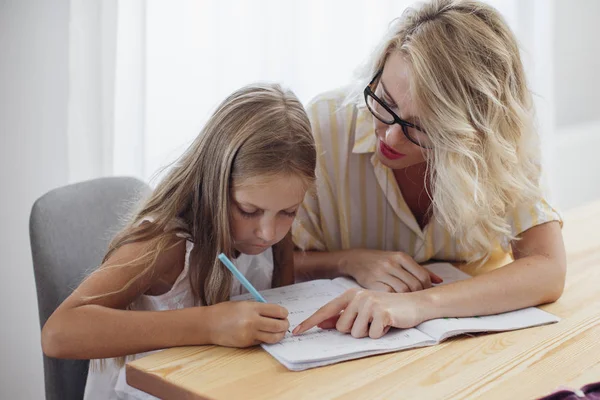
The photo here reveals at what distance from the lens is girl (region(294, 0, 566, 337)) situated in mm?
1333

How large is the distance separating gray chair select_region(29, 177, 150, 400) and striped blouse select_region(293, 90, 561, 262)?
1.22 feet

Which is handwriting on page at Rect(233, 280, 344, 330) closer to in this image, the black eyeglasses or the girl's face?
the girl's face

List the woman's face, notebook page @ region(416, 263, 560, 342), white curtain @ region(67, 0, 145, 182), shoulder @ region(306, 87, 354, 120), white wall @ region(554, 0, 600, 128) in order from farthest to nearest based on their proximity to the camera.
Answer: white wall @ region(554, 0, 600, 128) < white curtain @ region(67, 0, 145, 182) < shoulder @ region(306, 87, 354, 120) < the woman's face < notebook page @ region(416, 263, 560, 342)

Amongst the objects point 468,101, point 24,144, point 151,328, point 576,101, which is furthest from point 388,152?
point 576,101

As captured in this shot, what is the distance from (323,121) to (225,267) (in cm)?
47

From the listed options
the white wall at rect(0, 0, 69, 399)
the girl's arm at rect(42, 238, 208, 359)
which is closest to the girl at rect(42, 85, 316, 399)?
the girl's arm at rect(42, 238, 208, 359)

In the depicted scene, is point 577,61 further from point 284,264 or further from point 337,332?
point 337,332

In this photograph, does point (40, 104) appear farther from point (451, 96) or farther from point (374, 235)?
point (451, 96)

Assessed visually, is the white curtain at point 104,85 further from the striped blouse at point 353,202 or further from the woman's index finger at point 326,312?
the woman's index finger at point 326,312

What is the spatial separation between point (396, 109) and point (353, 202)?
36cm

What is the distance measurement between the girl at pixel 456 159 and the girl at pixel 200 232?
0.53ft

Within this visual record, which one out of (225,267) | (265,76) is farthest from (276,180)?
(265,76)

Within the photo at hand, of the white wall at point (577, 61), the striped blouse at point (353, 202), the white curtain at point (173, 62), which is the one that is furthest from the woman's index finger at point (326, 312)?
the white wall at point (577, 61)

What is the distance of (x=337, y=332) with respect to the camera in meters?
1.23
